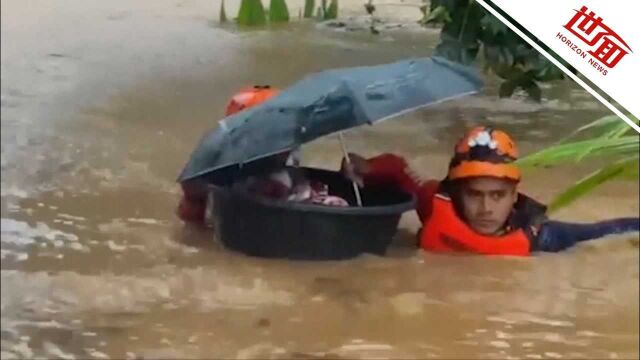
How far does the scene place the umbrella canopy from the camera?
55cm

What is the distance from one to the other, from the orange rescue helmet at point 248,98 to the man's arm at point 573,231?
0.21 meters

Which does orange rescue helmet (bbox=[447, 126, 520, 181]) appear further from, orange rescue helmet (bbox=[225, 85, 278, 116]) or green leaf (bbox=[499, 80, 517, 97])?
orange rescue helmet (bbox=[225, 85, 278, 116])

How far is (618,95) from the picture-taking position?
40 cm

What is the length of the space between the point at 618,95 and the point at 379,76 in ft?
0.60

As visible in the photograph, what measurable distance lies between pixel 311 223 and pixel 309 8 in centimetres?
14

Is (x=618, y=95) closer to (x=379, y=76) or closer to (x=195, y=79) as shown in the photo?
(x=379, y=76)

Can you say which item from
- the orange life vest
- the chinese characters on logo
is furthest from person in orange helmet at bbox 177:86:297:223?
the chinese characters on logo

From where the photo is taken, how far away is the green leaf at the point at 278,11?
0.53 m

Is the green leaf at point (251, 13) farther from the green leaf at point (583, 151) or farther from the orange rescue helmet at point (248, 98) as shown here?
the green leaf at point (583, 151)

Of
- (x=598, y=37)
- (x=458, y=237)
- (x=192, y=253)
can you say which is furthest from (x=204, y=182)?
(x=598, y=37)

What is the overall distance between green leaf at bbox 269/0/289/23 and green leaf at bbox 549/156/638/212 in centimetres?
22

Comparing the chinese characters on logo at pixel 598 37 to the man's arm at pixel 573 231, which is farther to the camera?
the man's arm at pixel 573 231

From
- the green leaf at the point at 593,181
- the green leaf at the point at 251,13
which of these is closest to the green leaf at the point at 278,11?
the green leaf at the point at 251,13

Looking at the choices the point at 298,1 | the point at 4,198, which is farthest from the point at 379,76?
the point at 4,198
